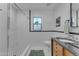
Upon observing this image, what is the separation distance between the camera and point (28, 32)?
154 inches

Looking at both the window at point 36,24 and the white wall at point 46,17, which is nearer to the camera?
the window at point 36,24

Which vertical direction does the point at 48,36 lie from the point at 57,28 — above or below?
below

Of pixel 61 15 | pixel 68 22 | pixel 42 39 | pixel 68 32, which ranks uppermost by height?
pixel 61 15

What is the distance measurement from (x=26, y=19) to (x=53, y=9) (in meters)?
0.88

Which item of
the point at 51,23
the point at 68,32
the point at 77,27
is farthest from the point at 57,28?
the point at 77,27

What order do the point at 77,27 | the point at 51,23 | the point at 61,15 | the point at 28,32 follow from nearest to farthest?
the point at 77,27, the point at 61,15, the point at 28,32, the point at 51,23

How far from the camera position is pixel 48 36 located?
13.1ft

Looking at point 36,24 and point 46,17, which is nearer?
point 36,24

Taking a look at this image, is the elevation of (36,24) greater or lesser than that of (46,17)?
lesser

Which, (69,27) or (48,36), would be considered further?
(48,36)

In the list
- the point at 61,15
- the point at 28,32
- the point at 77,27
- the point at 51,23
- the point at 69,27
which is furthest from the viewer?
the point at 51,23

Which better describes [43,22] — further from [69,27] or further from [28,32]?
[69,27]

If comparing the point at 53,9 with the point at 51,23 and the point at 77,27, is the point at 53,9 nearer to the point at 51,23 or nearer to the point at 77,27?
the point at 51,23

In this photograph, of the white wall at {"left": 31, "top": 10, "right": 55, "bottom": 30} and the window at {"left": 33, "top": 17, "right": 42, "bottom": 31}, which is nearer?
the window at {"left": 33, "top": 17, "right": 42, "bottom": 31}
